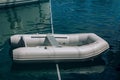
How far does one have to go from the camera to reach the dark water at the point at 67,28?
17344 mm

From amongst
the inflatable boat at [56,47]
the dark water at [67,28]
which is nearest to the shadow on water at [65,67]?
the dark water at [67,28]

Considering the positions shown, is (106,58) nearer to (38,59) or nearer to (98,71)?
(98,71)

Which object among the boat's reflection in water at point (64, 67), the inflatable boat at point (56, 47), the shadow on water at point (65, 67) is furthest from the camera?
the shadow on water at point (65, 67)

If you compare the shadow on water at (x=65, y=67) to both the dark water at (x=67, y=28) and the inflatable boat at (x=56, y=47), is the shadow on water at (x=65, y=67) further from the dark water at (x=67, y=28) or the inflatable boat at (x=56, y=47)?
the inflatable boat at (x=56, y=47)

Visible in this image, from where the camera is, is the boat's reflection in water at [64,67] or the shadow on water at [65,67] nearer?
the boat's reflection in water at [64,67]

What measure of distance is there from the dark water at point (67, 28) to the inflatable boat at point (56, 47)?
2.93ft

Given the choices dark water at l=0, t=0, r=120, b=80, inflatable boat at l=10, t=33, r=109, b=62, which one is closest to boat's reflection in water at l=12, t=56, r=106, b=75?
dark water at l=0, t=0, r=120, b=80

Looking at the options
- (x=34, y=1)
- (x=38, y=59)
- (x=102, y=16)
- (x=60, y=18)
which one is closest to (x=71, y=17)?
(x=60, y=18)

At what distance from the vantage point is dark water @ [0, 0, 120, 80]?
1734cm

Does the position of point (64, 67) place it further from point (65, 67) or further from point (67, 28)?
point (67, 28)

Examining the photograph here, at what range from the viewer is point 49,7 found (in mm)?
35375

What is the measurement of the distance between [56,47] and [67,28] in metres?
8.67

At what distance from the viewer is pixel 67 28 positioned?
26.4m

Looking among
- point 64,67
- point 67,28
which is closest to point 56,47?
point 64,67
